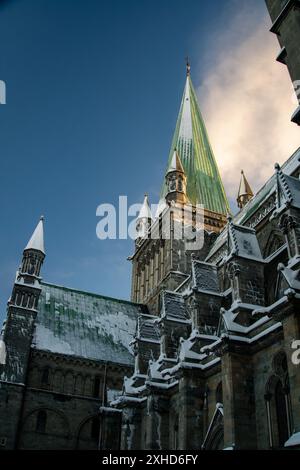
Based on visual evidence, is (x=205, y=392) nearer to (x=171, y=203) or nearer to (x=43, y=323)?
(x=43, y=323)

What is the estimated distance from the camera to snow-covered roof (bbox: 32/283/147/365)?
36250 millimetres

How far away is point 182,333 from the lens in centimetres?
2897

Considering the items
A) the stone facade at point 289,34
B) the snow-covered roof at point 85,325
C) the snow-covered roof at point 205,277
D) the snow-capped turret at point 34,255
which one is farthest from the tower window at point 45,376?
the stone facade at point 289,34

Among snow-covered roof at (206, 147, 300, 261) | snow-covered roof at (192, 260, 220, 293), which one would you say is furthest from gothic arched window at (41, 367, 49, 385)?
snow-covered roof at (206, 147, 300, 261)

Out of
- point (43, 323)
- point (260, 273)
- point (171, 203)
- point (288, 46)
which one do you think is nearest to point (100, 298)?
point (43, 323)

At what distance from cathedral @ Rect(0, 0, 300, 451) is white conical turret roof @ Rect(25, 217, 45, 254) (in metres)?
0.13

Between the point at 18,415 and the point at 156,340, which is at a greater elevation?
the point at 156,340

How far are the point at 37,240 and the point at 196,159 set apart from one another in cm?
2160

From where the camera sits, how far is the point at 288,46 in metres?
15.0

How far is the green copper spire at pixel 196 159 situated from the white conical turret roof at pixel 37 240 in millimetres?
15804

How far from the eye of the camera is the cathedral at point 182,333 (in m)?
17.5

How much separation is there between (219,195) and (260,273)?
28.8 metres

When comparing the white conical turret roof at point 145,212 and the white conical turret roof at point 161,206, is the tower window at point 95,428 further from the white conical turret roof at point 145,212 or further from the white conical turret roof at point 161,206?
the white conical turret roof at point 145,212

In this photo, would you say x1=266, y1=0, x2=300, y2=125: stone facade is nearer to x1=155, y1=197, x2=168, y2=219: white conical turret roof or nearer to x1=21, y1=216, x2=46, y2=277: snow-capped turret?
x1=21, y1=216, x2=46, y2=277: snow-capped turret
